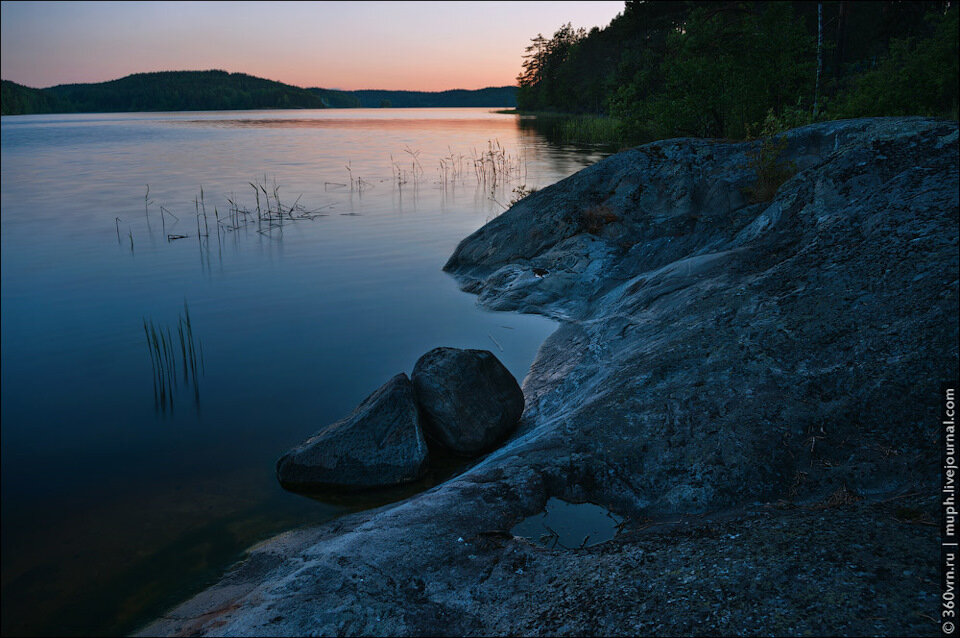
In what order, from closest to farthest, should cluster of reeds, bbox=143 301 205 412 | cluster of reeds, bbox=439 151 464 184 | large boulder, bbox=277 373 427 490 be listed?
large boulder, bbox=277 373 427 490 < cluster of reeds, bbox=143 301 205 412 < cluster of reeds, bbox=439 151 464 184

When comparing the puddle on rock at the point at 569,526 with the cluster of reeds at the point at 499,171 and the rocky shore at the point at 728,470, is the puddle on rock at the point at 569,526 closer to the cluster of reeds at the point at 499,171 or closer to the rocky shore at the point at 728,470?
the rocky shore at the point at 728,470

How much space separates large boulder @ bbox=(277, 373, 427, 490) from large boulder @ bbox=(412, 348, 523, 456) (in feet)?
1.22

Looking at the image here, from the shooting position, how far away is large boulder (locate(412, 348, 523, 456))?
21.9ft

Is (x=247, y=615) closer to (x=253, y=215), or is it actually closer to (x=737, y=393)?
(x=737, y=393)

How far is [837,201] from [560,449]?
195 inches

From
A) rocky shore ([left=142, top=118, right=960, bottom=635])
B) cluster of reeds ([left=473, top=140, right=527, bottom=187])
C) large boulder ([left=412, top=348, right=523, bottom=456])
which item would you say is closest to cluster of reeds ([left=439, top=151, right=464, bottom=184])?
cluster of reeds ([left=473, top=140, right=527, bottom=187])

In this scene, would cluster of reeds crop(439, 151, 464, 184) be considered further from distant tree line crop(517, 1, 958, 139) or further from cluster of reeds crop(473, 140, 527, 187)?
distant tree line crop(517, 1, 958, 139)

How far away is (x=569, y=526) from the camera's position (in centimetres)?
477

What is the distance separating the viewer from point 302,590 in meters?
3.97

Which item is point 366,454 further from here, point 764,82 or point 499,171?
point 499,171

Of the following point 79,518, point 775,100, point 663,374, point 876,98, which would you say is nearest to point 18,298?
point 79,518

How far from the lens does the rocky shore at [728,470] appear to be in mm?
3371

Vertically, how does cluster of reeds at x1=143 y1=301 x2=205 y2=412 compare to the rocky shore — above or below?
below

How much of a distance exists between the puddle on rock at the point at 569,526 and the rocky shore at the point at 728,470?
97 mm
